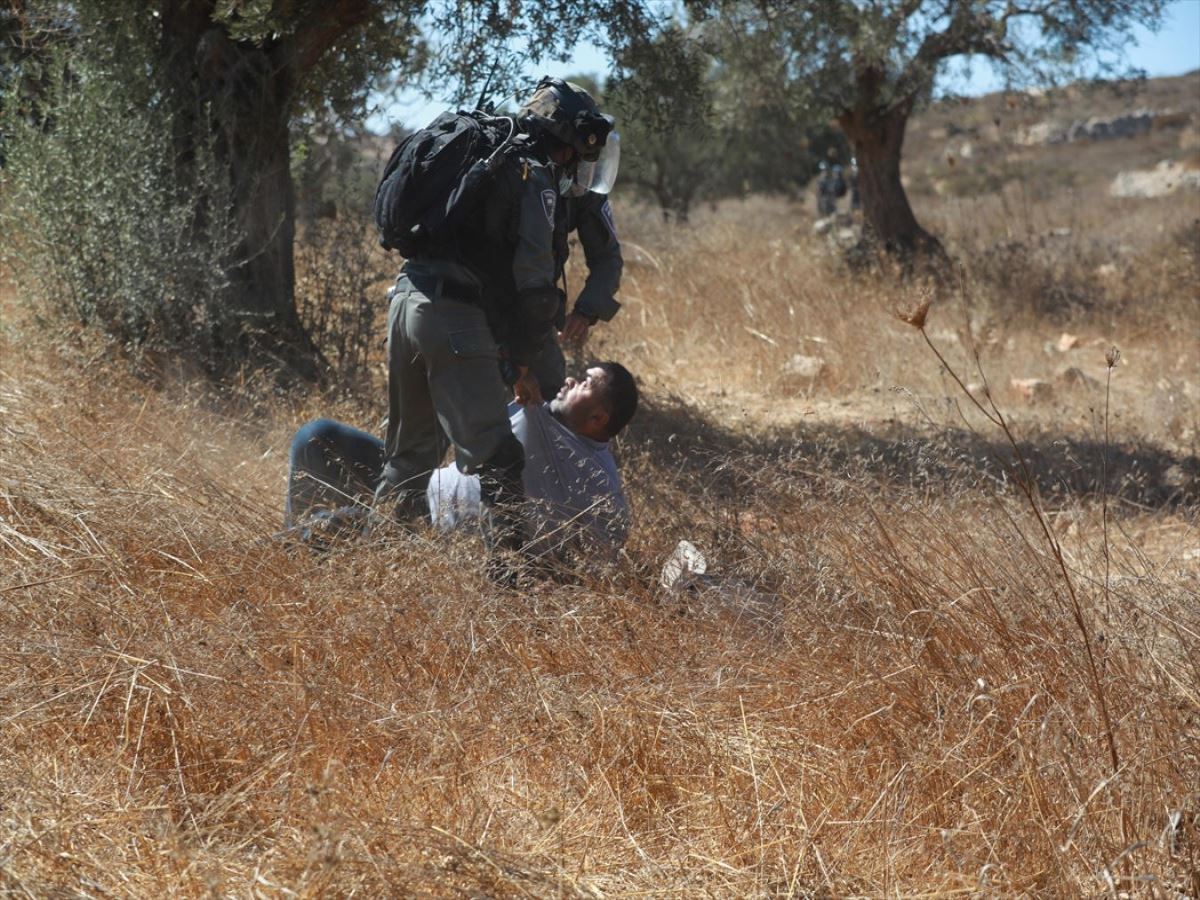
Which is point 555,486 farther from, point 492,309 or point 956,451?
point 956,451

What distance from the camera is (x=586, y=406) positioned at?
4250mm

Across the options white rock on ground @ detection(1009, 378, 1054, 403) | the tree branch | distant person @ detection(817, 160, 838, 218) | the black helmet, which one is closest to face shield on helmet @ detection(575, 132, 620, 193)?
the black helmet

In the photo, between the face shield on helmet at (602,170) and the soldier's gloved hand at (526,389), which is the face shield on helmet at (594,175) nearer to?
the face shield on helmet at (602,170)

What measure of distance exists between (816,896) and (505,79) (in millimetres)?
5149

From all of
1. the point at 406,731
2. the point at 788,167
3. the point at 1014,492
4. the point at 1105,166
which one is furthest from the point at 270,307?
the point at 1105,166

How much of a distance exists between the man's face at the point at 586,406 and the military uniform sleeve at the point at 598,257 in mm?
277

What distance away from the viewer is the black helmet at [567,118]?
163 inches

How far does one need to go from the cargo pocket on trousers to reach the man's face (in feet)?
1.12

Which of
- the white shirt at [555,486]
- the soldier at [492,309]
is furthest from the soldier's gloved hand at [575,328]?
the white shirt at [555,486]

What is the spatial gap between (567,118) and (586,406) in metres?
0.94

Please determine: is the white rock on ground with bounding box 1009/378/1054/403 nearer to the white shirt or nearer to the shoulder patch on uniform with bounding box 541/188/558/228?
the white shirt

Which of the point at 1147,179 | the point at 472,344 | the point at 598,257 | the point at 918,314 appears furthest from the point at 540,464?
the point at 1147,179

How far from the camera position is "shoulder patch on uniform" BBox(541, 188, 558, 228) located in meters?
3.98

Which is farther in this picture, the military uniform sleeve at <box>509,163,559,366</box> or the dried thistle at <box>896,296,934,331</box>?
the military uniform sleeve at <box>509,163,559,366</box>
